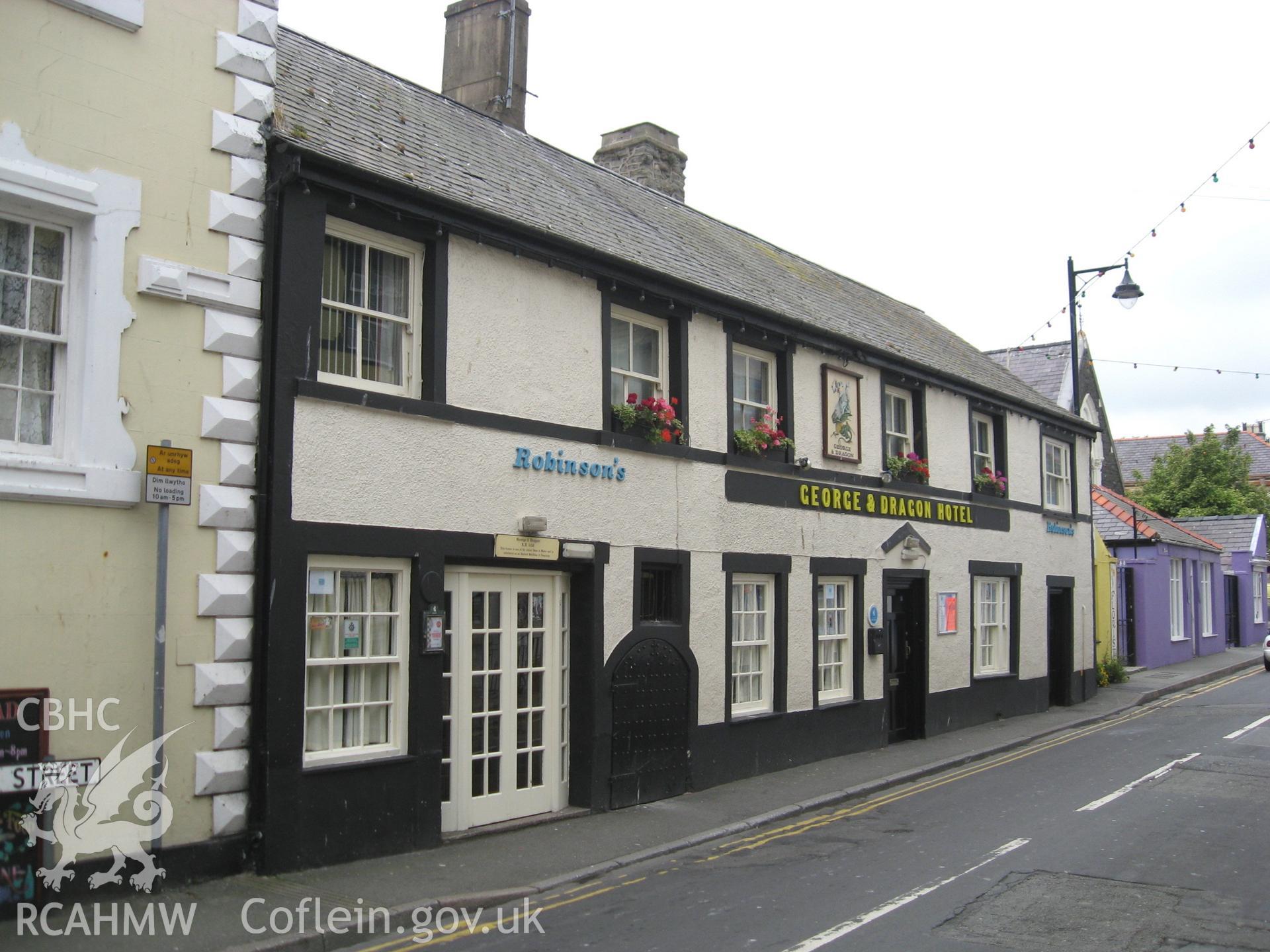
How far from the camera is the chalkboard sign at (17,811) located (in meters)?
7.08

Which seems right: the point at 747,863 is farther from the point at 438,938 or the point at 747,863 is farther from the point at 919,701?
the point at 919,701

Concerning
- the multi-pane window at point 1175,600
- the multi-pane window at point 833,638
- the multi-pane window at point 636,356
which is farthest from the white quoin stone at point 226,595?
the multi-pane window at point 1175,600

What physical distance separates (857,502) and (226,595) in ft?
32.0

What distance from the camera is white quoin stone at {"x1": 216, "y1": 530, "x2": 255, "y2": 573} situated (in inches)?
328

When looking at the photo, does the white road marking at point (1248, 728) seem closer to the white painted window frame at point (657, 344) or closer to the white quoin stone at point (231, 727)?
the white painted window frame at point (657, 344)

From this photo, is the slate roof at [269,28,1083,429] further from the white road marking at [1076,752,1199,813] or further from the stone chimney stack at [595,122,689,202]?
the white road marking at [1076,752,1199,813]

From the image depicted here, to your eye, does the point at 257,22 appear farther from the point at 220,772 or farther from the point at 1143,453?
the point at 1143,453

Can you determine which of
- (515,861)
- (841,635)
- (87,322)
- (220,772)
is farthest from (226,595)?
(841,635)

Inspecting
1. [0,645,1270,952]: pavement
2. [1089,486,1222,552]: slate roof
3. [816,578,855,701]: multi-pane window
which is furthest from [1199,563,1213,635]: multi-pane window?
[816,578,855,701]: multi-pane window

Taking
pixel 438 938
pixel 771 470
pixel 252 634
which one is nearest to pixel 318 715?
pixel 252 634

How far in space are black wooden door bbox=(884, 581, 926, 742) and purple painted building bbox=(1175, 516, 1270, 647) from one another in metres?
26.4

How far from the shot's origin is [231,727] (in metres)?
8.30

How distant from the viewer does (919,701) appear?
1723cm

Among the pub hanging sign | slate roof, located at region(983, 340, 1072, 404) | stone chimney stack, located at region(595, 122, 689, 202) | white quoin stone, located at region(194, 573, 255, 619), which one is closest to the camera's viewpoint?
white quoin stone, located at region(194, 573, 255, 619)
